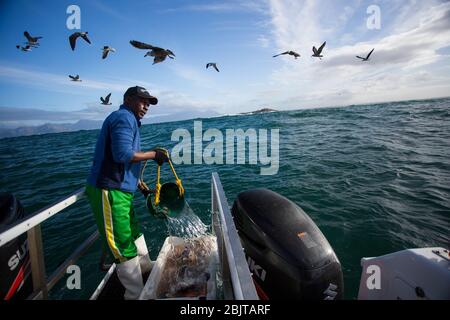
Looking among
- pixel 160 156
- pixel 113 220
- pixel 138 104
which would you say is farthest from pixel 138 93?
pixel 113 220

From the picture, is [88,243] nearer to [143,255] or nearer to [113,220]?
[113,220]

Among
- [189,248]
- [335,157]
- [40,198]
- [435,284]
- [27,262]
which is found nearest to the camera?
[435,284]

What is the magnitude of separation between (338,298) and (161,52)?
6.81 m

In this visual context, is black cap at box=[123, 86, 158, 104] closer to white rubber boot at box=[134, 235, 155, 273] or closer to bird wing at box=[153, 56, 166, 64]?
→ white rubber boot at box=[134, 235, 155, 273]

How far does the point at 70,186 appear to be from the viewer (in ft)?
29.6

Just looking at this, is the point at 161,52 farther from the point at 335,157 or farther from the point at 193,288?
the point at 335,157

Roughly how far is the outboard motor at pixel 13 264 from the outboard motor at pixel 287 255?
2.32 metres

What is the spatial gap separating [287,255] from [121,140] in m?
2.08

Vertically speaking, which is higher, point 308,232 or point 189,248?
point 308,232

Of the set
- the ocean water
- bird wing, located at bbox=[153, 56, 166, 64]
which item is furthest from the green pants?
bird wing, located at bbox=[153, 56, 166, 64]

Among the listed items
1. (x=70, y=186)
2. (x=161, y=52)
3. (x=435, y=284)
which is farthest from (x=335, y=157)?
(x=70, y=186)

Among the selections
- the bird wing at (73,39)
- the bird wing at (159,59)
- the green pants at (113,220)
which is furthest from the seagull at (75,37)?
the green pants at (113,220)

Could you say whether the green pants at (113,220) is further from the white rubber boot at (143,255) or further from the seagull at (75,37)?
the seagull at (75,37)

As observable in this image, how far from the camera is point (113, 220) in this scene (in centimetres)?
244
